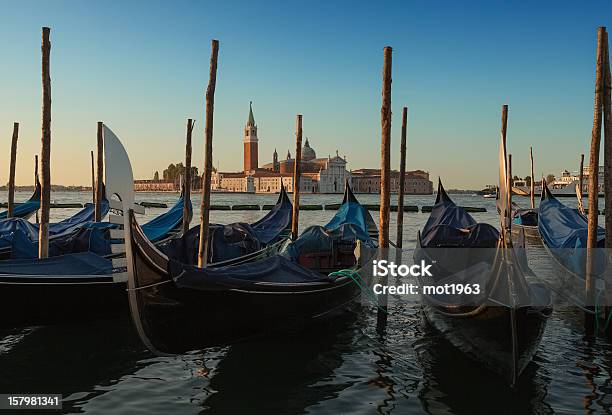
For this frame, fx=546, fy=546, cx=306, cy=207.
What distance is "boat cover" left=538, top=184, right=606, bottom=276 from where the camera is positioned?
7995mm

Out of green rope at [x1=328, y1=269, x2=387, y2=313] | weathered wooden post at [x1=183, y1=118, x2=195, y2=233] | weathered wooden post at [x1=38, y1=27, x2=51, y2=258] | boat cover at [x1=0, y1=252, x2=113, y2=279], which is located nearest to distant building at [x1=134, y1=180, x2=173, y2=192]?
weathered wooden post at [x1=183, y1=118, x2=195, y2=233]

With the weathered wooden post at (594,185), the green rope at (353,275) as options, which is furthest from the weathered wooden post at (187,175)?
the weathered wooden post at (594,185)

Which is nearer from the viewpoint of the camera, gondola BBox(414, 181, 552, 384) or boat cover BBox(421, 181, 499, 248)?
gondola BBox(414, 181, 552, 384)

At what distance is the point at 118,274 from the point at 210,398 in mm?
1423

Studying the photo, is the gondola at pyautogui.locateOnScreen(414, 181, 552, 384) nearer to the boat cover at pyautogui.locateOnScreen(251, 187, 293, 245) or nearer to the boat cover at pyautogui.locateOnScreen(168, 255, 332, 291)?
the boat cover at pyautogui.locateOnScreen(168, 255, 332, 291)

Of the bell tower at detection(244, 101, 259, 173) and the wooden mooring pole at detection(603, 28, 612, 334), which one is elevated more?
the bell tower at detection(244, 101, 259, 173)

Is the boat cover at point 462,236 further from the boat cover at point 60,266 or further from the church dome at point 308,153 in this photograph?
the church dome at point 308,153

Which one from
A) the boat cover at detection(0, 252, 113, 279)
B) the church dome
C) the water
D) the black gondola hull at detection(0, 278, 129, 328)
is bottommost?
the water

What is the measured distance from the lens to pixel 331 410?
4891mm

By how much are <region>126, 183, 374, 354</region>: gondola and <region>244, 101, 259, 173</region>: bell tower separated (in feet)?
358

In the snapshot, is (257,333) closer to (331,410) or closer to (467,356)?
(331,410)

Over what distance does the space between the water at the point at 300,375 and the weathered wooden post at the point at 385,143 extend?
1534 mm

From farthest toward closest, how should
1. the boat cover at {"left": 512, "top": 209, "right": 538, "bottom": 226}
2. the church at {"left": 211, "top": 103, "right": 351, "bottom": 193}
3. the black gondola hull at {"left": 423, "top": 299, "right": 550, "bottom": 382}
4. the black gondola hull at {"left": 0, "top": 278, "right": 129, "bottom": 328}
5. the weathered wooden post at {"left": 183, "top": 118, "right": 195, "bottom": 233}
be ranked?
the church at {"left": 211, "top": 103, "right": 351, "bottom": 193} → the boat cover at {"left": 512, "top": 209, "right": 538, "bottom": 226} → the weathered wooden post at {"left": 183, "top": 118, "right": 195, "bottom": 233} → the black gondola hull at {"left": 0, "top": 278, "right": 129, "bottom": 328} → the black gondola hull at {"left": 423, "top": 299, "right": 550, "bottom": 382}

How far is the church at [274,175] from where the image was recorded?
355 ft
